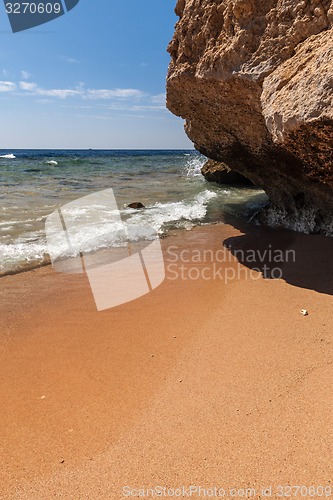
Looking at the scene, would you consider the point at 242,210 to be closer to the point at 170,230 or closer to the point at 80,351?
the point at 170,230

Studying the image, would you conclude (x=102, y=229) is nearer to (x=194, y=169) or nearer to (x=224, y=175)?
(x=224, y=175)

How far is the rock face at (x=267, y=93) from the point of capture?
11.8 ft

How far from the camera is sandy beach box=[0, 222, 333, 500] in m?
Result: 1.82

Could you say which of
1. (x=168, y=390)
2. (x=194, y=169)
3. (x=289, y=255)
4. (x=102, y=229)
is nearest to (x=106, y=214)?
(x=102, y=229)

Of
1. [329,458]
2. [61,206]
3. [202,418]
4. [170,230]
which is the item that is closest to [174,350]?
[202,418]

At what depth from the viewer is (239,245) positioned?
5.98 m

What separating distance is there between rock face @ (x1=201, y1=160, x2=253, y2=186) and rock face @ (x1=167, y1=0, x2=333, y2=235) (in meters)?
7.23

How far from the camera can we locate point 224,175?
14828mm

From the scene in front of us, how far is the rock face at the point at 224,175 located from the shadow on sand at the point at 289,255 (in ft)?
26.4

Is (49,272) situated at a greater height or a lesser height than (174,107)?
lesser

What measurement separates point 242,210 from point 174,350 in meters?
6.87

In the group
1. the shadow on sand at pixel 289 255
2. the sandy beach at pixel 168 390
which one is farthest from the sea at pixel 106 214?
the sandy beach at pixel 168 390

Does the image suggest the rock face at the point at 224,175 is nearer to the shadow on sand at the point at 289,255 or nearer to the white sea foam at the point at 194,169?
the white sea foam at the point at 194,169

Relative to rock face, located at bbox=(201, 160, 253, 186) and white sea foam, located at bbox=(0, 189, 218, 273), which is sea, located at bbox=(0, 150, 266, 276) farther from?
rock face, located at bbox=(201, 160, 253, 186)
